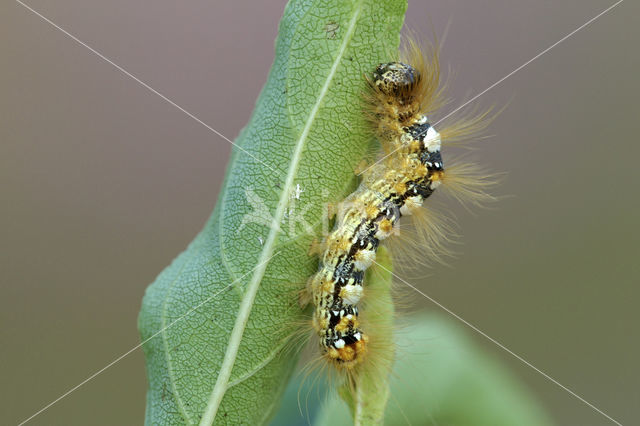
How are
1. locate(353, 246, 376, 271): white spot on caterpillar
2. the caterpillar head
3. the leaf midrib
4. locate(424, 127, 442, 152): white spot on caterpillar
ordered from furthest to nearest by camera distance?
locate(424, 127, 442, 152): white spot on caterpillar, locate(353, 246, 376, 271): white spot on caterpillar, the caterpillar head, the leaf midrib

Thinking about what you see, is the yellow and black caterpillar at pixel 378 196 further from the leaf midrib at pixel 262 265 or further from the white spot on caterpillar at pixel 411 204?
the leaf midrib at pixel 262 265

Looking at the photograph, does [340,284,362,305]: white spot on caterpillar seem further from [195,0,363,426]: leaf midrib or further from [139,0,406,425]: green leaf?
[195,0,363,426]: leaf midrib

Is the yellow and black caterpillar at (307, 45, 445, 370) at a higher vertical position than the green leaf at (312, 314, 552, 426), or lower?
higher

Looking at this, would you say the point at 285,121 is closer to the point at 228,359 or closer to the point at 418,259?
the point at 228,359

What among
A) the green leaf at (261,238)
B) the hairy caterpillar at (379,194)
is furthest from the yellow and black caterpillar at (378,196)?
the green leaf at (261,238)

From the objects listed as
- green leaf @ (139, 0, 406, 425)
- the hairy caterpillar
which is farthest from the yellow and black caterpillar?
green leaf @ (139, 0, 406, 425)

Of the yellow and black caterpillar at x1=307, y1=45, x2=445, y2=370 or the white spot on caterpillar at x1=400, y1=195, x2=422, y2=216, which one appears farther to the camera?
the white spot on caterpillar at x1=400, y1=195, x2=422, y2=216

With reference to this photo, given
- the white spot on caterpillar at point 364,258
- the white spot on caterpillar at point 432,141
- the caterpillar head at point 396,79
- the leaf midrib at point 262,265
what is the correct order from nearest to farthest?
1. the leaf midrib at point 262,265
2. the caterpillar head at point 396,79
3. the white spot on caterpillar at point 364,258
4. the white spot on caterpillar at point 432,141
